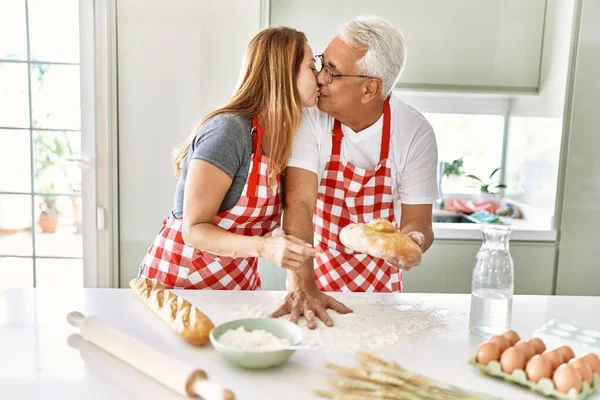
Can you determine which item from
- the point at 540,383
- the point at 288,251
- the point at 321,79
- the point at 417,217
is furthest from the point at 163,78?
the point at 540,383

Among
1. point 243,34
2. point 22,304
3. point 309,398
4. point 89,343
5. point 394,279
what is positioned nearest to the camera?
point 309,398

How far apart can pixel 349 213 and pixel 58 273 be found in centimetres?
155

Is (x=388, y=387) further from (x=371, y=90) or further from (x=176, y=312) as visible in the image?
(x=371, y=90)

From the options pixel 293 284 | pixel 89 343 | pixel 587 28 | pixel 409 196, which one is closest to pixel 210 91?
pixel 409 196

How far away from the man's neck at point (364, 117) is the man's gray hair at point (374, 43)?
0.12 m

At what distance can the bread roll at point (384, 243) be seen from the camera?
1.22 metres

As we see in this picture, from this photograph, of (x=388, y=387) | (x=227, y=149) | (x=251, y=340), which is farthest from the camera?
(x=227, y=149)

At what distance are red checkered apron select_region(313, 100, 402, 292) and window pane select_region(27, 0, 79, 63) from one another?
1.40 m

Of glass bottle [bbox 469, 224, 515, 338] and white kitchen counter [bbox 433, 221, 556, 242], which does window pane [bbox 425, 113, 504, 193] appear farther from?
glass bottle [bbox 469, 224, 515, 338]

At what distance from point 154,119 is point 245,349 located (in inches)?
62.0

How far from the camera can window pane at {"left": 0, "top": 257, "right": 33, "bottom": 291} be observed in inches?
104

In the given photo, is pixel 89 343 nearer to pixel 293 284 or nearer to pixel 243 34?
pixel 293 284

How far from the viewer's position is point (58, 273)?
2.65m

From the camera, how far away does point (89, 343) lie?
112 cm
